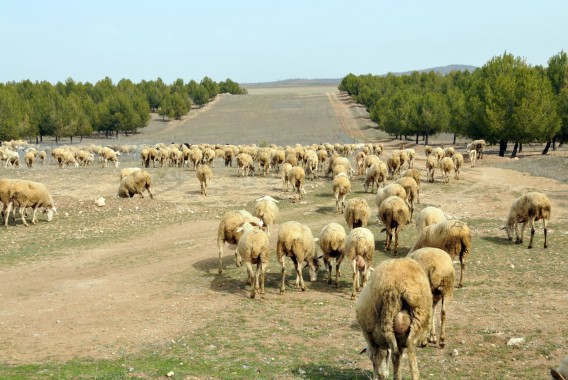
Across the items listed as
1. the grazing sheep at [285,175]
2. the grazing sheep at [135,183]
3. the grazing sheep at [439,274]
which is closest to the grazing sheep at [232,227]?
the grazing sheep at [439,274]

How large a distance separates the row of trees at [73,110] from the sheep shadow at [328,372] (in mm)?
71719

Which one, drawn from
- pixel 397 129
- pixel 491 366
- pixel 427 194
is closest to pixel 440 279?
pixel 491 366

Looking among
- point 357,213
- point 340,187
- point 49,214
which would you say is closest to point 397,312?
point 357,213

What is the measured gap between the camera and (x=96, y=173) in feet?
118

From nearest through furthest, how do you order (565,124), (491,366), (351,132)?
(491,366) < (565,124) < (351,132)

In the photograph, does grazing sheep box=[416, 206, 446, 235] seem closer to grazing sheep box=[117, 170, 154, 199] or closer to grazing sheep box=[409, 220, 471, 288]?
grazing sheep box=[409, 220, 471, 288]

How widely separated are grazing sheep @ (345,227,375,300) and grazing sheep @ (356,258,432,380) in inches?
192

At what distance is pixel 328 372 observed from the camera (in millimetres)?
8172

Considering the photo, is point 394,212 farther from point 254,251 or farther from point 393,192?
point 254,251

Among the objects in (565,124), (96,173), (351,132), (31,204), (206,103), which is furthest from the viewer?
(206,103)

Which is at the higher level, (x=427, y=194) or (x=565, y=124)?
(x=565, y=124)

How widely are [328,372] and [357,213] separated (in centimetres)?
850

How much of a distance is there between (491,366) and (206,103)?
136227 millimetres

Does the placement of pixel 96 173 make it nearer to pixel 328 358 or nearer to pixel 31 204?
pixel 31 204
